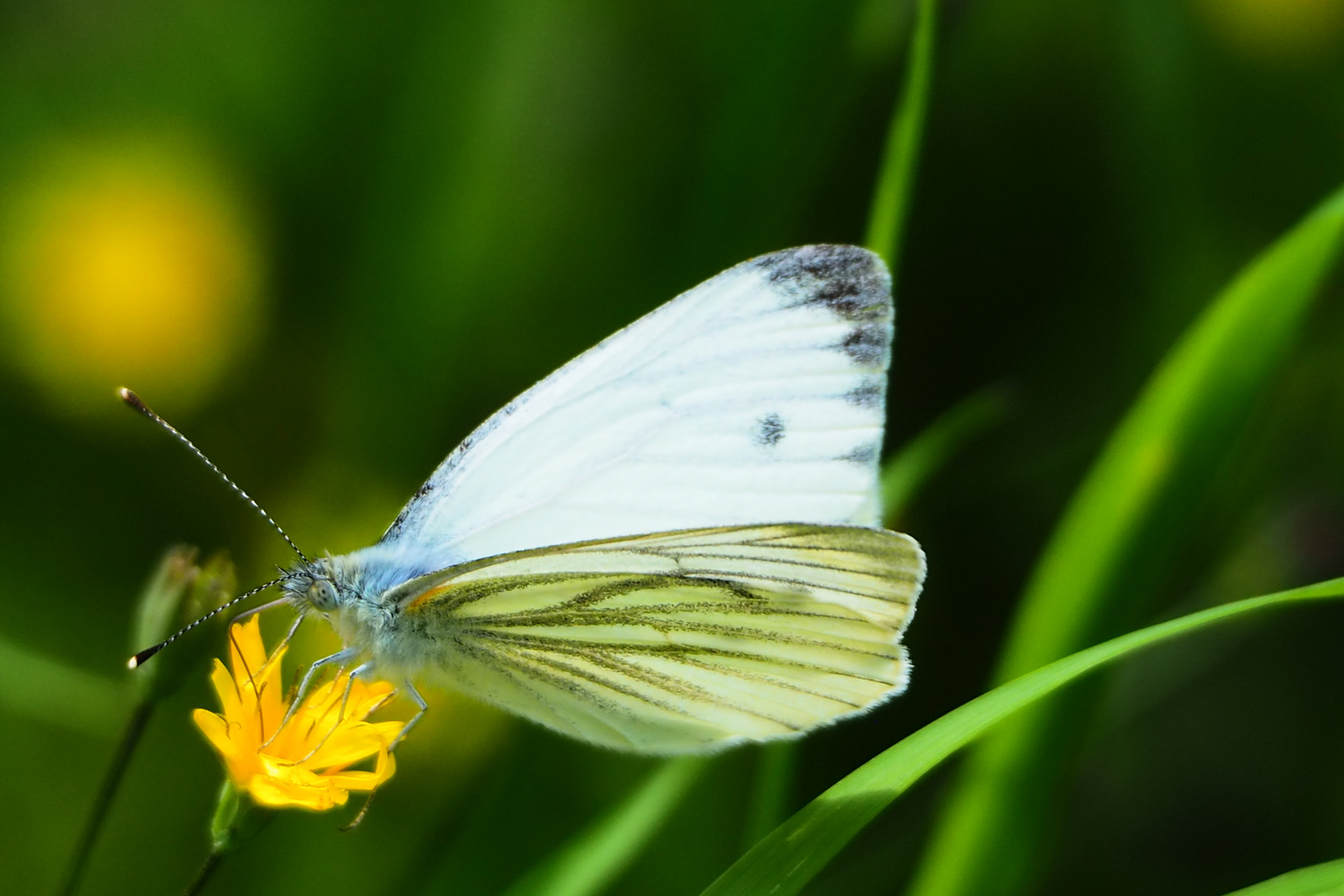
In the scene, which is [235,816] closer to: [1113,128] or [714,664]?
[714,664]

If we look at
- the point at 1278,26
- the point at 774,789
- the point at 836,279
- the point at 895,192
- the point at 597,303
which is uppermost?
the point at 1278,26

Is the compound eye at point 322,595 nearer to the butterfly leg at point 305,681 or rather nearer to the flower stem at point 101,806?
the butterfly leg at point 305,681

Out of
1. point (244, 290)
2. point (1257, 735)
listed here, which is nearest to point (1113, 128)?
point (1257, 735)

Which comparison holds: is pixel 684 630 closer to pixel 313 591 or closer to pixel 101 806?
pixel 313 591

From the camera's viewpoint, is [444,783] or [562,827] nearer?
[562,827]

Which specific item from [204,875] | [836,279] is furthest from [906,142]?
[204,875]
